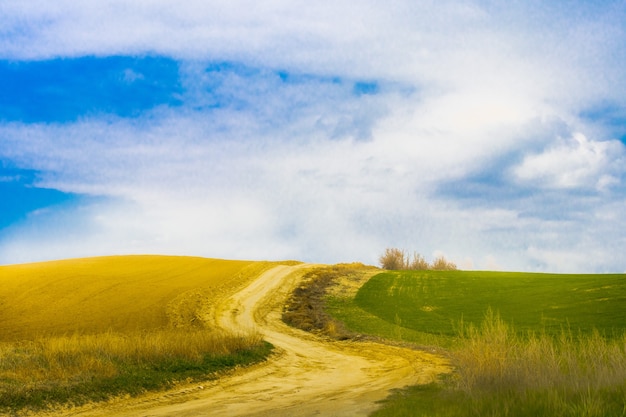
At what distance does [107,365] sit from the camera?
50.6 ft

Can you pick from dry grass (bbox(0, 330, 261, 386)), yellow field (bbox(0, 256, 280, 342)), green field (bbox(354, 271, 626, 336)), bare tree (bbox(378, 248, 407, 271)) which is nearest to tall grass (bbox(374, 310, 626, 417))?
dry grass (bbox(0, 330, 261, 386))

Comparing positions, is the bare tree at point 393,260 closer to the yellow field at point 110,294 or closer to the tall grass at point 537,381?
the yellow field at point 110,294

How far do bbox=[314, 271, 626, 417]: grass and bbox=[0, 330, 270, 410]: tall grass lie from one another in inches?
279

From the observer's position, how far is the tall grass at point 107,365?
1336 centimetres

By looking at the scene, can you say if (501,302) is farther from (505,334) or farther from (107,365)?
(107,365)

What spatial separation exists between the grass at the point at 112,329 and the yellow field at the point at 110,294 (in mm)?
67

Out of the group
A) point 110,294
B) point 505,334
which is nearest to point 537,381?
point 505,334

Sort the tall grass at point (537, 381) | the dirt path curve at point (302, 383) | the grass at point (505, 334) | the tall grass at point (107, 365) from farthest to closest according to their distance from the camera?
the tall grass at point (107, 365) → the dirt path curve at point (302, 383) → the grass at point (505, 334) → the tall grass at point (537, 381)

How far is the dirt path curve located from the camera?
12.8 meters

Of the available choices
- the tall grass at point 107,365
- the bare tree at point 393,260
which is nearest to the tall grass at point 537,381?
the tall grass at point 107,365

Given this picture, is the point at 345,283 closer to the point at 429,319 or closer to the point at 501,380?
the point at 429,319

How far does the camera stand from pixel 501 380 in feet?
38.2

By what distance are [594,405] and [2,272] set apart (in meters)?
49.5

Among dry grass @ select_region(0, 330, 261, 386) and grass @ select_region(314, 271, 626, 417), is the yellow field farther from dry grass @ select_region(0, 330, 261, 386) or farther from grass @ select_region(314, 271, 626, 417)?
grass @ select_region(314, 271, 626, 417)
